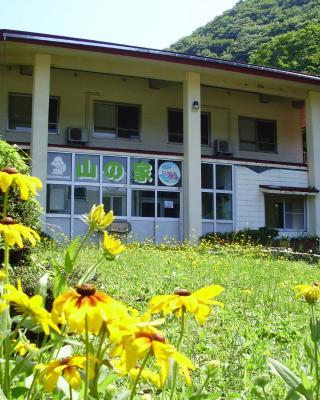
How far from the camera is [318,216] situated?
20.0 meters

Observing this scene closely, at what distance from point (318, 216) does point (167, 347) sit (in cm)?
1992

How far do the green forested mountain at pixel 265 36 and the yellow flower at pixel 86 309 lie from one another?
151 ft

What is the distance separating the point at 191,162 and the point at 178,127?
3658 millimetres

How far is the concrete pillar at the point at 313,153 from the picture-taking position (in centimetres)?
1997

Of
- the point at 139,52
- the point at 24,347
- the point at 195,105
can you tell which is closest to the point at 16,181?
the point at 24,347

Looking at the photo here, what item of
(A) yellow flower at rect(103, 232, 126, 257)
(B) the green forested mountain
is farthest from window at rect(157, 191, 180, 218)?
(B) the green forested mountain

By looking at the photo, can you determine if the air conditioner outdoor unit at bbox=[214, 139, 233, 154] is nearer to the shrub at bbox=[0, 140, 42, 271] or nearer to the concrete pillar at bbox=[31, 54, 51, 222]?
the concrete pillar at bbox=[31, 54, 51, 222]

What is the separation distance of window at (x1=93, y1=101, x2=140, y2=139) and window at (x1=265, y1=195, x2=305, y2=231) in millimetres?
6075

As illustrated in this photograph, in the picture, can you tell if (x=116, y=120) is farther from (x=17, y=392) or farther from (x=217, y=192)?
(x=17, y=392)

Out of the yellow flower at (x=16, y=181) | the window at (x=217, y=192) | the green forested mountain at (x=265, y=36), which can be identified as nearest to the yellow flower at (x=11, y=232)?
the yellow flower at (x=16, y=181)

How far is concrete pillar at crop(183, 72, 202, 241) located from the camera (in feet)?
58.8

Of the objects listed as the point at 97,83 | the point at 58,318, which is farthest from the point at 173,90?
the point at 58,318

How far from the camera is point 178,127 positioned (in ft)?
70.3

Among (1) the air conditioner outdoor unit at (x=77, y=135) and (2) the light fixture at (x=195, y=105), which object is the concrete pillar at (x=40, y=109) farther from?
(2) the light fixture at (x=195, y=105)
